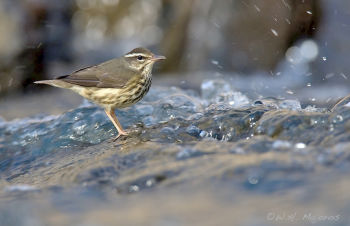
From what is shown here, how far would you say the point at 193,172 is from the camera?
5.29m

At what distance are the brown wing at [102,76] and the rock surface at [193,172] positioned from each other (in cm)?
64

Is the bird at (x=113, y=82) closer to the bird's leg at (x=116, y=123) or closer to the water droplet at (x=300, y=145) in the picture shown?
the bird's leg at (x=116, y=123)

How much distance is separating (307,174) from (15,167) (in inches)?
169

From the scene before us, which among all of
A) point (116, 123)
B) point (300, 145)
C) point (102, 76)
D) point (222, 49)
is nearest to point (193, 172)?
point (300, 145)

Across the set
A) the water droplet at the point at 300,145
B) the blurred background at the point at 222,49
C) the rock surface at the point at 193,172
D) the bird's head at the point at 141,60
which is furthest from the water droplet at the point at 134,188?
the blurred background at the point at 222,49

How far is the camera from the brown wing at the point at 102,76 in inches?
320

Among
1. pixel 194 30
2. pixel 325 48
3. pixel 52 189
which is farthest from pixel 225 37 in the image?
pixel 52 189

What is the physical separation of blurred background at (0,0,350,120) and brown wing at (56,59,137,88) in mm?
3109

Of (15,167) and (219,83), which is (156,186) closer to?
(15,167)

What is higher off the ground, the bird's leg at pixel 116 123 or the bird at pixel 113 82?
the bird at pixel 113 82

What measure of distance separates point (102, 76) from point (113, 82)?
0.21 m

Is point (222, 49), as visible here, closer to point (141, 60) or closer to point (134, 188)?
point (141, 60)

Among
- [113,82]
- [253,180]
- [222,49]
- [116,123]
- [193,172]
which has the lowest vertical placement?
[222,49]

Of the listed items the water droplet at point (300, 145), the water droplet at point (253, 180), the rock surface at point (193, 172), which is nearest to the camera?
the rock surface at point (193, 172)
